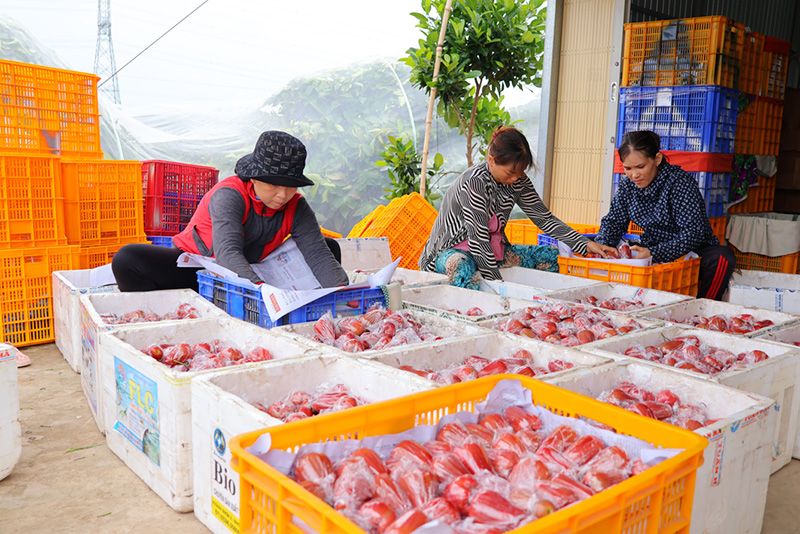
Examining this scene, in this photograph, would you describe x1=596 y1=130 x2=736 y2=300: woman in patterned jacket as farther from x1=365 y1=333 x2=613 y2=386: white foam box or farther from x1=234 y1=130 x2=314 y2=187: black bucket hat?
x1=234 y1=130 x2=314 y2=187: black bucket hat

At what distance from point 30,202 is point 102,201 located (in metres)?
0.52

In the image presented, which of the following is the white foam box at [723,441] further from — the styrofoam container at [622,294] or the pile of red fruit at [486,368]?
the styrofoam container at [622,294]

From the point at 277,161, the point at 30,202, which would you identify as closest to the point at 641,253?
the point at 277,161

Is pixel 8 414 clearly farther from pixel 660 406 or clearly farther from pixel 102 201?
pixel 102 201

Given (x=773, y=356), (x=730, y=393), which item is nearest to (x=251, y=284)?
(x=730, y=393)

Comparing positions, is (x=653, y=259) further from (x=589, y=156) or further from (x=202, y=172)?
(x=202, y=172)

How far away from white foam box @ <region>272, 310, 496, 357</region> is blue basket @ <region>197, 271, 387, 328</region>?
12 cm

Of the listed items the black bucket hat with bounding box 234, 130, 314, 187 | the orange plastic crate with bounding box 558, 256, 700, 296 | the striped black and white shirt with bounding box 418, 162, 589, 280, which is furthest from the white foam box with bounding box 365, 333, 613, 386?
the orange plastic crate with bounding box 558, 256, 700, 296

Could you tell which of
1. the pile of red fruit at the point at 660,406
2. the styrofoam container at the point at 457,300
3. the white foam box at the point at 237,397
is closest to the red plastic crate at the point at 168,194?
the styrofoam container at the point at 457,300

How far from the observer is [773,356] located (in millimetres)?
2215

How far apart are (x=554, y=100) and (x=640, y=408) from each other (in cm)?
463

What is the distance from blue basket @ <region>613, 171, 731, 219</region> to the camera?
4.80 metres

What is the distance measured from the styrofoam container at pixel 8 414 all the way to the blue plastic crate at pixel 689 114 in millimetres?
4556

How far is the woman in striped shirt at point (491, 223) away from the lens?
141 inches
